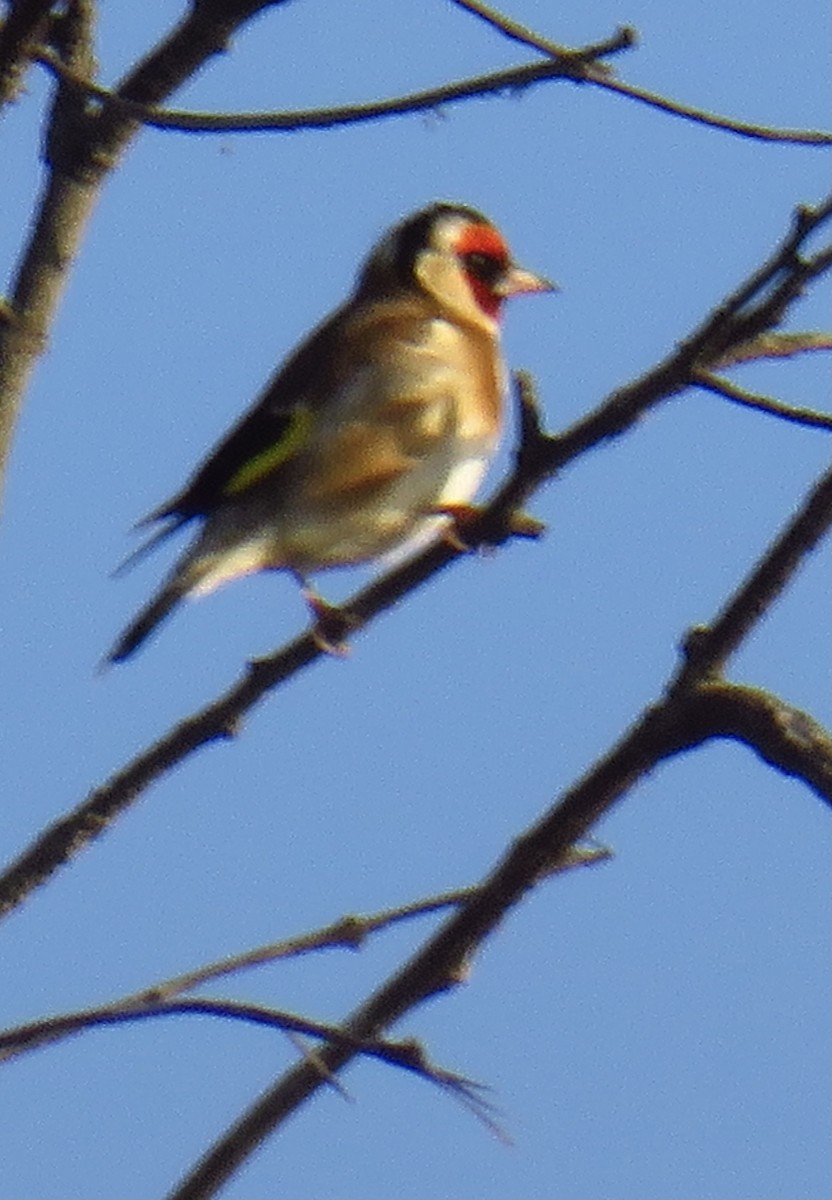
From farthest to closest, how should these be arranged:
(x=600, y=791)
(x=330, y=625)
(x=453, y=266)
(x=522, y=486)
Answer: (x=453, y=266) → (x=330, y=625) → (x=522, y=486) → (x=600, y=791)

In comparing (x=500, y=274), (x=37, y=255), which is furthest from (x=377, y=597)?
(x=500, y=274)

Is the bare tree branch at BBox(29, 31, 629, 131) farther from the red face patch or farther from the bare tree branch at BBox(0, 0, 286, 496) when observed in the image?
the red face patch

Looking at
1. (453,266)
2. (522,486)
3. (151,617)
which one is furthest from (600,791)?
(453,266)

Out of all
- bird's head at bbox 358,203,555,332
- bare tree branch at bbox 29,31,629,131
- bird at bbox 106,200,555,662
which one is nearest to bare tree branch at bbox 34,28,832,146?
bare tree branch at bbox 29,31,629,131

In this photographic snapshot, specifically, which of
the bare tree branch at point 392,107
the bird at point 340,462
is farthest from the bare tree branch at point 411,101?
the bird at point 340,462

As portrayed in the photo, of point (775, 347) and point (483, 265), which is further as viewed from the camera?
point (483, 265)

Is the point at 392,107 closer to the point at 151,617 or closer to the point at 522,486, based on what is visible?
the point at 522,486

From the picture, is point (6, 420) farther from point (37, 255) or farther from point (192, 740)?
point (192, 740)
